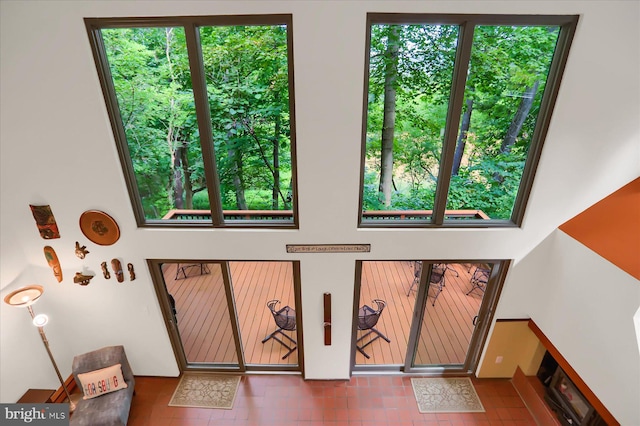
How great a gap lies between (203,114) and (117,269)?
215 cm

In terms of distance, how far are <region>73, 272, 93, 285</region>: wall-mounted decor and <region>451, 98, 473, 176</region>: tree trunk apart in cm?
446

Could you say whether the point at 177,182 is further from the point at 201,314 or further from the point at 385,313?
the point at 385,313

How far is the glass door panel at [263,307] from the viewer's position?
4.62 metres

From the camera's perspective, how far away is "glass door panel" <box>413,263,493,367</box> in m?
4.76

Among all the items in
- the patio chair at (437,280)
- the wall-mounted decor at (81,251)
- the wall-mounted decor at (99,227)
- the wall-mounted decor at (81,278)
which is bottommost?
the patio chair at (437,280)

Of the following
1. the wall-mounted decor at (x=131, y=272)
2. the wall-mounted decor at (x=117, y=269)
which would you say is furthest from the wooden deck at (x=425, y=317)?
the wall-mounted decor at (x=117, y=269)

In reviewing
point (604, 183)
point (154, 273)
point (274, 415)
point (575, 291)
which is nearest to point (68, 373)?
point (154, 273)

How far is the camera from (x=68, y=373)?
15.0 feet

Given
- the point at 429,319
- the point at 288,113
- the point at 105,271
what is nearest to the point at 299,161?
the point at 288,113

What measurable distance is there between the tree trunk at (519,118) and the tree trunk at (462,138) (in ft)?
1.40

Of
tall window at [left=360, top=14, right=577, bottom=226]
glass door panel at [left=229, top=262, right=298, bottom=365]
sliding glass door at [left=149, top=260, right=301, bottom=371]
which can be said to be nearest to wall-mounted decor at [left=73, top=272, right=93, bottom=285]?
sliding glass door at [left=149, top=260, right=301, bottom=371]

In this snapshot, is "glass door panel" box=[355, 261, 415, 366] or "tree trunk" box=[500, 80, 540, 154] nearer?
"tree trunk" box=[500, 80, 540, 154]

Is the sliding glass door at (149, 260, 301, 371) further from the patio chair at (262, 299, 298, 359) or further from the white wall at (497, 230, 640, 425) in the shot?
the white wall at (497, 230, 640, 425)

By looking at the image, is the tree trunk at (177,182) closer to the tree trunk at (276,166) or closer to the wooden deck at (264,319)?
the wooden deck at (264,319)
